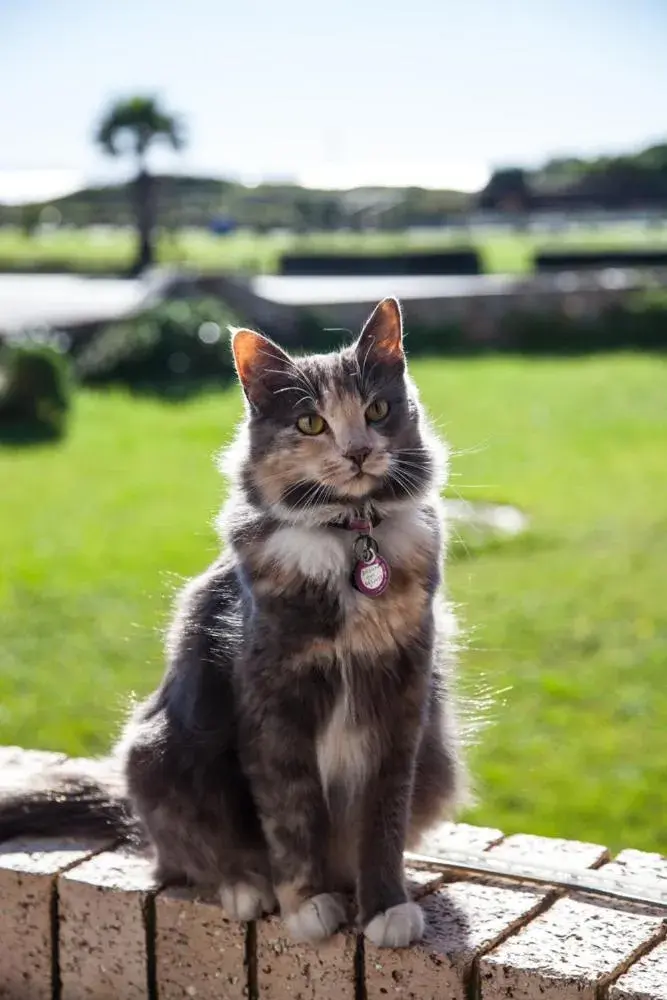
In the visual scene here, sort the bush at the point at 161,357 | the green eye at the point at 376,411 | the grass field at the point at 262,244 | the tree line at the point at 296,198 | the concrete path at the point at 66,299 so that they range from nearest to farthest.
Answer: the green eye at the point at 376,411 < the bush at the point at 161,357 < the concrete path at the point at 66,299 < the tree line at the point at 296,198 < the grass field at the point at 262,244

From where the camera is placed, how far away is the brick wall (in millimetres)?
2143

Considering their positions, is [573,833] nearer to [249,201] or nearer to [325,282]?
[325,282]

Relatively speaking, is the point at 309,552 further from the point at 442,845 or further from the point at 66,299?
the point at 66,299

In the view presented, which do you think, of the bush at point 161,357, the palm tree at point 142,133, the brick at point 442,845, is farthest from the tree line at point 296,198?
A: the brick at point 442,845

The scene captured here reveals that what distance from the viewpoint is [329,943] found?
2275 mm

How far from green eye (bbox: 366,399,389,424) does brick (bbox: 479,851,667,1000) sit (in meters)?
0.94

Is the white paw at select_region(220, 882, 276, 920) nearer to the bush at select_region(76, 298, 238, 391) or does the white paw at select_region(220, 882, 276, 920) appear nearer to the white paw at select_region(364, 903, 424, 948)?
the white paw at select_region(364, 903, 424, 948)

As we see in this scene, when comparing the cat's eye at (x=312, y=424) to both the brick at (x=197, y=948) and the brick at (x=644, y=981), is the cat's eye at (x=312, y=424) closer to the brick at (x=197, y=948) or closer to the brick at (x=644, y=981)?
the brick at (x=197, y=948)

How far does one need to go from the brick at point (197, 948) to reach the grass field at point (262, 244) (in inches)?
911

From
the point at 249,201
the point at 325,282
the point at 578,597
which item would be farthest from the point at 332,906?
the point at 249,201

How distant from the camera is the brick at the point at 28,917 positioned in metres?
2.52

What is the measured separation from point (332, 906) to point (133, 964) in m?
0.46

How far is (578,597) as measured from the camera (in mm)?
6203

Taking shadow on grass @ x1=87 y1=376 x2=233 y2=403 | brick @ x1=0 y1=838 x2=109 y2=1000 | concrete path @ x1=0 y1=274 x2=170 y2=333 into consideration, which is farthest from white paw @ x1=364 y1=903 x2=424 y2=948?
concrete path @ x1=0 y1=274 x2=170 y2=333
